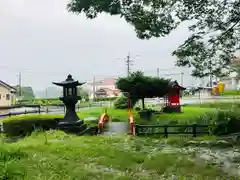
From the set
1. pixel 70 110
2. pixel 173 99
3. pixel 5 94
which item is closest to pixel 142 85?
pixel 173 99

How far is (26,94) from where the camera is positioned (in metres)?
86.7

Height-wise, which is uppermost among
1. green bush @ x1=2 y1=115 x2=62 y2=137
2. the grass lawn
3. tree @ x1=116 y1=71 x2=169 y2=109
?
tree @ x1=116 y1=71 x2=169 y2=109

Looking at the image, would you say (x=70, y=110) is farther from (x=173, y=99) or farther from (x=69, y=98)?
(x=173, y=99)

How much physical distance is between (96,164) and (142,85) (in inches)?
647

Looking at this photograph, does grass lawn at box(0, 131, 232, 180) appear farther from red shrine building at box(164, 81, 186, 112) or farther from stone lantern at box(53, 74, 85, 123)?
red shrine building at box(164, 81, 186, 112)

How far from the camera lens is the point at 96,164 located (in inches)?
299

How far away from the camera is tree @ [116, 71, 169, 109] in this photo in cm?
2381

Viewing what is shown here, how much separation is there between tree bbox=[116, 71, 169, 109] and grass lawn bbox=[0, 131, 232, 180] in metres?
13.8

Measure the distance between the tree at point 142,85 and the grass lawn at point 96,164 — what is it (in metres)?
13.8

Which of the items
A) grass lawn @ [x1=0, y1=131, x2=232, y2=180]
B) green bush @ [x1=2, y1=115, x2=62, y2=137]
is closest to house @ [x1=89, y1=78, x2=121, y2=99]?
green bush @ [x1=2, y1=115, x2=62, y2=137]

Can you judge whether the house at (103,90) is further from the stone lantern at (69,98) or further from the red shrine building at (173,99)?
→ the stone lantern at (69,98)

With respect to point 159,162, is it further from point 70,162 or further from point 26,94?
point 26,94

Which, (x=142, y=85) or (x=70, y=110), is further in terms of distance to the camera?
(x=142, y=85)

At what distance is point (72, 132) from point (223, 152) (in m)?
7.51
